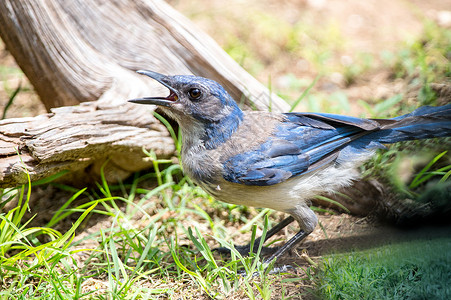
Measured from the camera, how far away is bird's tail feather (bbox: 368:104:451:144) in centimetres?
381

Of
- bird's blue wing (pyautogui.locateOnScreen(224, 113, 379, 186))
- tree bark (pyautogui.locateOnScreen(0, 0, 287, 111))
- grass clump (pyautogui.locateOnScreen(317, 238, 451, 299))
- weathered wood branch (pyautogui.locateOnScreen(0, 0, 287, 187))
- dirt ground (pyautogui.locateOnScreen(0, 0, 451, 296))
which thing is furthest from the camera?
dirt ground (pyautogui.locateOnScreen(0, 0, 451, 296))

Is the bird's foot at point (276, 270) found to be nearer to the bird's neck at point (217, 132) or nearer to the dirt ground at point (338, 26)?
the bird's neck at point (217, 132)

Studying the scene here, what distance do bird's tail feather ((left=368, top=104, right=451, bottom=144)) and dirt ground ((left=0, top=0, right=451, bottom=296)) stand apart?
2408 millimetres

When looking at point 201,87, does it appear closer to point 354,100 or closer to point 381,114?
point 381,114

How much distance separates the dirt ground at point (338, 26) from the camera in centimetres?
652

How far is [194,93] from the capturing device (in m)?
3.88

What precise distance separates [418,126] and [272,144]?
1273 mm

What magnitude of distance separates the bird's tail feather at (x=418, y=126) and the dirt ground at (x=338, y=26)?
241cm

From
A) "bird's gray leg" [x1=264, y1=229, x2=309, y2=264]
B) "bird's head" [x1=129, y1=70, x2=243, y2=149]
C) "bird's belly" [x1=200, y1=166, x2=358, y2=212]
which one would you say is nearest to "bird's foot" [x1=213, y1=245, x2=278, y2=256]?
"bird's gray leg" [x1=264, y1=229, x2=309, y2=264]

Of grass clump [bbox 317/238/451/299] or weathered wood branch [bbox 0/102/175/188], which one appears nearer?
grass clump [bbox 317/238/451/299]

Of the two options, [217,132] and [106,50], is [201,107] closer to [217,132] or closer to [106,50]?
[217,132]

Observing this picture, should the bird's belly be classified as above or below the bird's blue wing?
below

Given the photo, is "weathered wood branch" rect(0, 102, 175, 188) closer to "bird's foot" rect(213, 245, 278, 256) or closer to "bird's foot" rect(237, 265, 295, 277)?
"bird's foot" rect(213, 245, 278, 256)

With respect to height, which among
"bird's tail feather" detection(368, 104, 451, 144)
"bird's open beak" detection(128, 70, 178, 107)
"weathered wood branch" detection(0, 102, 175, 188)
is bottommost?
"weathered wood branch" detection(0, 102, 175, 188)
